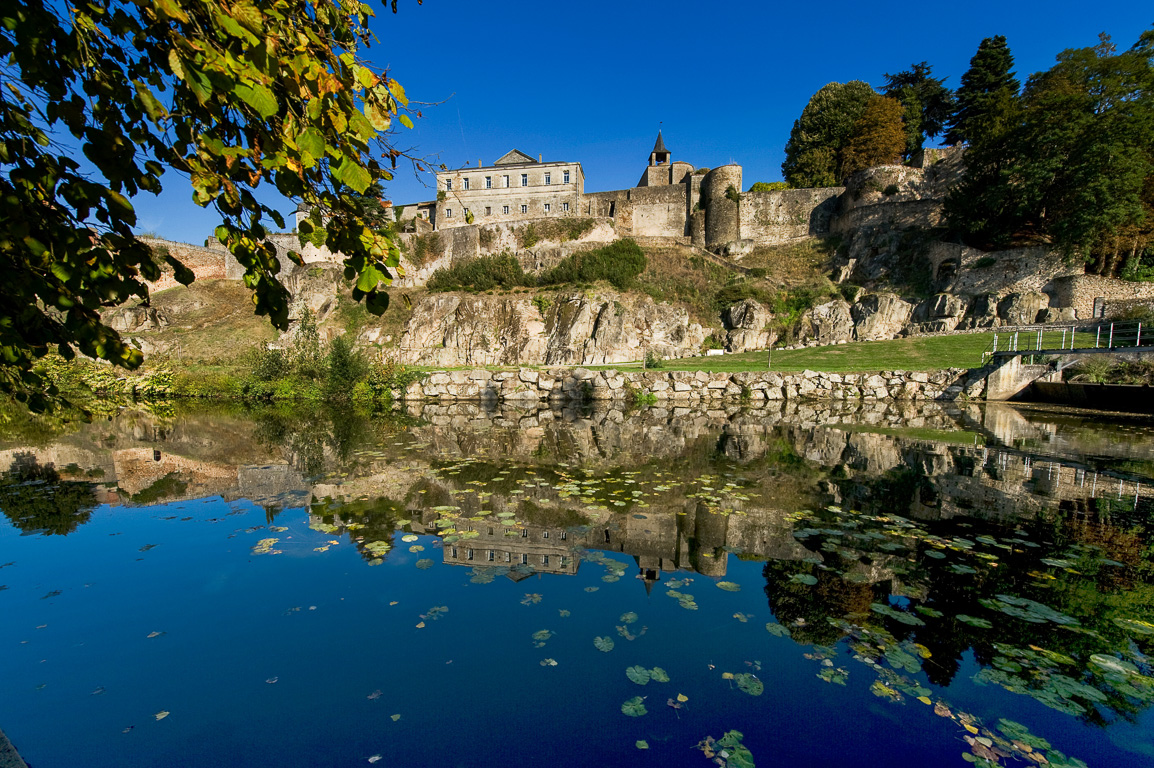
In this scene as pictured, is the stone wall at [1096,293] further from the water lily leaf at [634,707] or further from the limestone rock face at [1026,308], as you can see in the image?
the water lily leaf at [634,707]

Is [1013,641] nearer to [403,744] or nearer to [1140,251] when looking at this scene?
[403,744]

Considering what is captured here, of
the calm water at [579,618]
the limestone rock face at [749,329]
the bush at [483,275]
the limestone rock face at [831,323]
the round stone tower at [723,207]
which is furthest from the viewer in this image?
the round stone tower at [723,207]

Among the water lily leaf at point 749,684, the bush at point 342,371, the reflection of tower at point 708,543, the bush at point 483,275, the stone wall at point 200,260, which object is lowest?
the reflection of tower at point 708,543

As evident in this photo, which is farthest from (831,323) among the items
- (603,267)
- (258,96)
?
→ (258,96)

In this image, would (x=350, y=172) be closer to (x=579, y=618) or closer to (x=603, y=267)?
(x=579, y=618)

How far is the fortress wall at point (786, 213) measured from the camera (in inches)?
1529

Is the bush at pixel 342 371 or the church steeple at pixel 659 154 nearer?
the bush at pixel 342 371

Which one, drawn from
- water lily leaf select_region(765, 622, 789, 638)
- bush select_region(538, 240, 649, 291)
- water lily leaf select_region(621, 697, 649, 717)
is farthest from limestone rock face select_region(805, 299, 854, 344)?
water lily leaf select_region(621, 697, 649, 717)

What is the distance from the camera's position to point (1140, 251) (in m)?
24.0

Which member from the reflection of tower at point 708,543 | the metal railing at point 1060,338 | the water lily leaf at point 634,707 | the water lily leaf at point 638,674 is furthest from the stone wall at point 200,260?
the metal railing at point 1060,338

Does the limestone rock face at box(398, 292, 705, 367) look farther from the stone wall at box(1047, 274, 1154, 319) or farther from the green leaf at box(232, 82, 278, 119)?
the green leaf at box(232, 82, 278, 119)

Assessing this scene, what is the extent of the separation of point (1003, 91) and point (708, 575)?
4853 cm

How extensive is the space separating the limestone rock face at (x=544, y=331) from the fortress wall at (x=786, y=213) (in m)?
14.5

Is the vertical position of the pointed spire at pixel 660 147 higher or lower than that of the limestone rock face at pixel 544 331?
higher
